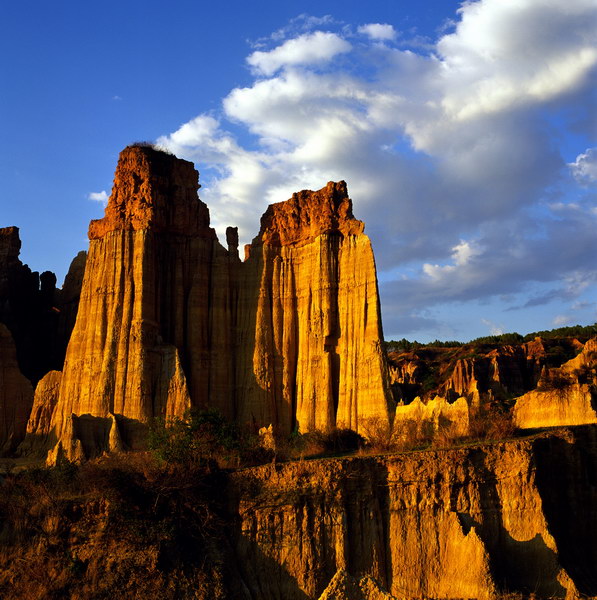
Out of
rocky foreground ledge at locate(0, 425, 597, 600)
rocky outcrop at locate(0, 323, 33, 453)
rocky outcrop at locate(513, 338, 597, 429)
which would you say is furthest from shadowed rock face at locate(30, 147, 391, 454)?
rocky foreground ledge at locate(0, 425, 597, 600)

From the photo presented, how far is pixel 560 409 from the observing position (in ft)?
104

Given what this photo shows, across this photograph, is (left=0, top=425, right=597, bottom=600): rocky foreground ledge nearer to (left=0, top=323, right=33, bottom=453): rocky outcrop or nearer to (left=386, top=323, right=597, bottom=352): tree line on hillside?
(left=0, top=323, right=33, bottom=453): rocky outcrop

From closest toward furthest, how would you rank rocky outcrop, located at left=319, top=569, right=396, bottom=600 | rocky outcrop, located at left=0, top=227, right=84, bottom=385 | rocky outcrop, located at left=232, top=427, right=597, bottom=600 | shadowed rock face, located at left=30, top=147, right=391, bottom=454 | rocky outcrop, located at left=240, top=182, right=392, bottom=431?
rocky outcrop, located at left=319, top=569, right=396, bottom=600 → rocky outcrop, located at left=232, top=427, right=597, bottom=600 → rocky outcrop, located at left=240, top=182, right=392, bottom=431 → shadowed rock face, located at left=30, top=147, right=391, bottom=454 → rocky outcrop, located at left=0, top=227, right=84, bottom=385

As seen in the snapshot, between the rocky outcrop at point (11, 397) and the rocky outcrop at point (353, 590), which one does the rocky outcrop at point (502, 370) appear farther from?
the rocky outcrop at point (353, 590)

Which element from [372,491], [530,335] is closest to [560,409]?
[372,491]

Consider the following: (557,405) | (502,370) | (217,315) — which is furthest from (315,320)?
(502,370)

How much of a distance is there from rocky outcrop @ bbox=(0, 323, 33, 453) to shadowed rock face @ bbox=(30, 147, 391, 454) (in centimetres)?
245

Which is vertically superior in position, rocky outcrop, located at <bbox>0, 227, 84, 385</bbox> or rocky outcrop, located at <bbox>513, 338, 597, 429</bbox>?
rocky outcrop, located at <bbox>0, 227, 84, 385</bbox>

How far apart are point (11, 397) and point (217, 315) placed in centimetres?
1204

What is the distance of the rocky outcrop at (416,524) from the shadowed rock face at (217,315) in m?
16.2

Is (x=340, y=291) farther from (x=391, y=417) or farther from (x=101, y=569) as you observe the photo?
(x=101, y=569)

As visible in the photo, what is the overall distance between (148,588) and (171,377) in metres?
21.4

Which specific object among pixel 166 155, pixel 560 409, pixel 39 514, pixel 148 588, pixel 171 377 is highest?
pixel 166 155

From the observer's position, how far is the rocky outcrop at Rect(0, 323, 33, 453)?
48094 mm
